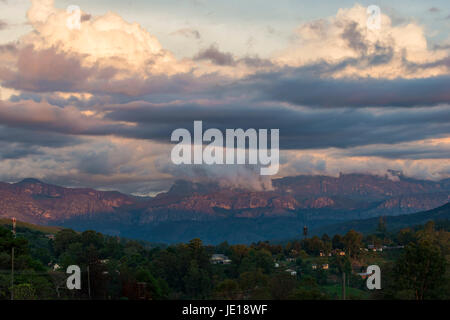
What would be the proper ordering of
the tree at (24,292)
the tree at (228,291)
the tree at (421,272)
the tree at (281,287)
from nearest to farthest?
the tree at (24,292), the tree at (281,287), the tree at (421,272), the tree at (228,291)

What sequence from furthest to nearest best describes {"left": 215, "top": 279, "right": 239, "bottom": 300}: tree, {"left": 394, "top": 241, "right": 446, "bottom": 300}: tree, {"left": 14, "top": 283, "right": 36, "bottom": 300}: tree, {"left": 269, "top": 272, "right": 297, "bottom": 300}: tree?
{"left": 215, "top": 279, "right": 239, "bottom": 300}: tree
{"left": 394, "top": 241, "right": 446, "bottom": 300}: tree
{"left": 269, "top": 272, "right": 297, "bottom": 300}: tree
{"left": 14, "top": 283, "right": 36, "bottom": 300}: tree

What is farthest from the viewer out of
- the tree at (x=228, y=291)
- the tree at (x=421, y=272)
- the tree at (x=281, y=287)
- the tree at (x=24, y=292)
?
the tree at (x=228, y=291)

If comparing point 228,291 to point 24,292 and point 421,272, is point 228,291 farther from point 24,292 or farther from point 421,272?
point 24,292

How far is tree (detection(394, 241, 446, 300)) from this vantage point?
129875 mm

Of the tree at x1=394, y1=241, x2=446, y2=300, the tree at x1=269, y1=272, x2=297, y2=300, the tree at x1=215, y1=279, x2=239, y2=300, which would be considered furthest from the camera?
the tree at x1=215, y1=279, x2=239, y2=300

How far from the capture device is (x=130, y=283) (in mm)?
150375

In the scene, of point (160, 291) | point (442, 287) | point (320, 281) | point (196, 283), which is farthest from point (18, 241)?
point (442, 287)

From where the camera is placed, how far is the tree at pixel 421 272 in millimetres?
129875

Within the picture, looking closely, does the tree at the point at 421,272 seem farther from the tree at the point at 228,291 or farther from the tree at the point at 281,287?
the tree at the point at 228,291

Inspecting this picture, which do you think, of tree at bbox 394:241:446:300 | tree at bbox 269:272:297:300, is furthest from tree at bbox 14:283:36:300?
tree at bbox 394:241:446:300

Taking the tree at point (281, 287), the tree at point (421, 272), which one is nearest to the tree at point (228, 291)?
the tree at point (281, 287)

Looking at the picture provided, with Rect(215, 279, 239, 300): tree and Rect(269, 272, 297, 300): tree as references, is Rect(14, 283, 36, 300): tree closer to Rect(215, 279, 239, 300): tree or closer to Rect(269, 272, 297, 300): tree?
Rect(215, 279, 239, 300): tree

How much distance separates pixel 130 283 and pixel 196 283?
1420 inches

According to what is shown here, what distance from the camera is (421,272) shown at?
434 ft
